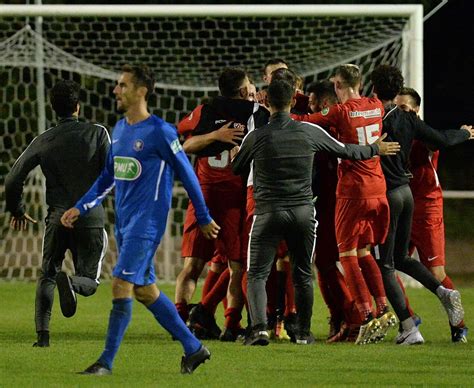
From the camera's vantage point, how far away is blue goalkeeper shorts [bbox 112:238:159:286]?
25.9 ft

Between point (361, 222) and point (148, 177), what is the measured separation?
260cm

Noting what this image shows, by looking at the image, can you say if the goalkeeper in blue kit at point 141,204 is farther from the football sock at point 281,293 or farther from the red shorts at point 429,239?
the red shorts at point 429,239

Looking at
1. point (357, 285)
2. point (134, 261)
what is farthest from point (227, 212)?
point (134, 261)

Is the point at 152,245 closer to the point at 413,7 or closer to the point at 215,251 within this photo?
the point at 215,251

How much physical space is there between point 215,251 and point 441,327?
209cm

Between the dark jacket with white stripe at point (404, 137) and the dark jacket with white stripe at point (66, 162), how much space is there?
2046 millimetres

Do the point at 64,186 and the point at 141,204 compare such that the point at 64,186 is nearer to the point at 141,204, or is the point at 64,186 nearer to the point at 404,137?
the point at 141,204

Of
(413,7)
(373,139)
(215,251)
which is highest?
(413,7)

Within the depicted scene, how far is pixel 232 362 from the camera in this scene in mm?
8773

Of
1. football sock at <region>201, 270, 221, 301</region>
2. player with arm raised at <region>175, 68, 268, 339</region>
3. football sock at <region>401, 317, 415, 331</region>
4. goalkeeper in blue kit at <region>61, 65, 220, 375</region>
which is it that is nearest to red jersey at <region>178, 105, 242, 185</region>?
player with arm raised at <region>175, 68, 268, 339</region>

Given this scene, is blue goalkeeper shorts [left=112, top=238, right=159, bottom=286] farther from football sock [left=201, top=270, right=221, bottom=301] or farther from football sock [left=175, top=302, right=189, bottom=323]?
football sock [left=201, top=270, right=221, bottom=301]

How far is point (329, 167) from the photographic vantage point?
1068 cm

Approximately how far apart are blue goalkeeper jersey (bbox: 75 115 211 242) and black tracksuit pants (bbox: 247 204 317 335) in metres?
1.55

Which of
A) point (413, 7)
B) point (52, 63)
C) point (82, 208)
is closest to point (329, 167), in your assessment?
point (82, 208)
